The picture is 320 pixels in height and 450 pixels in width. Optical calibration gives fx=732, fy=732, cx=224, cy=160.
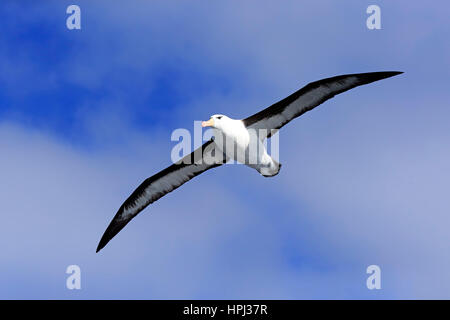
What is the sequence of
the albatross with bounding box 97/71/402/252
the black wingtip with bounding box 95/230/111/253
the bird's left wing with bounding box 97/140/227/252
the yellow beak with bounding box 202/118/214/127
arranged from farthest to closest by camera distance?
1. the black wingtip with bounding box 95/230/111/253
2. the bird's left wing with bounding box 97/140/227/252
3. the albatross with bounding box 97/71/402/252
4. the yellow beak with bounding box 202/118/214/127

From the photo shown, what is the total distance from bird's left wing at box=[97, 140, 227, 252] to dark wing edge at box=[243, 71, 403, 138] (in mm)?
2050

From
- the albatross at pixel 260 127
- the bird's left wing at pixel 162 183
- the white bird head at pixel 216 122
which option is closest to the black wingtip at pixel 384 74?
the albatross at pixel 260 127

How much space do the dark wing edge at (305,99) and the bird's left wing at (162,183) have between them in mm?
2050

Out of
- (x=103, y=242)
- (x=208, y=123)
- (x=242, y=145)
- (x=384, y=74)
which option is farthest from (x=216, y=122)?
(x=103, y=242)

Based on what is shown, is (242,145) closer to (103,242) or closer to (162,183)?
(162,183)

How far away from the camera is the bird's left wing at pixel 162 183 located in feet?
73.8

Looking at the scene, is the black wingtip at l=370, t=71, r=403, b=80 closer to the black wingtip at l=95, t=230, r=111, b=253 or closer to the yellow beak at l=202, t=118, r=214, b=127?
the yellow beak at l=202, t=118, r=214, b=127

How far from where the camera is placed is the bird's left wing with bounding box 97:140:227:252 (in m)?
22.5

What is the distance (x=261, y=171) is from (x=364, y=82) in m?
3.83

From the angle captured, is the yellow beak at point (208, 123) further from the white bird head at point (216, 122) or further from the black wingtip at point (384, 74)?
the black wingtip at point (384, 74)

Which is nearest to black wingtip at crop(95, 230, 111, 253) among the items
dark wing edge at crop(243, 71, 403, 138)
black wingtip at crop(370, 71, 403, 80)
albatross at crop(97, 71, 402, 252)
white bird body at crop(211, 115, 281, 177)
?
albatross at crop(97, 71, 402, 252)

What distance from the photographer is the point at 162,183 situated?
22938 mm

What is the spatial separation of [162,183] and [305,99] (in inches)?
215
